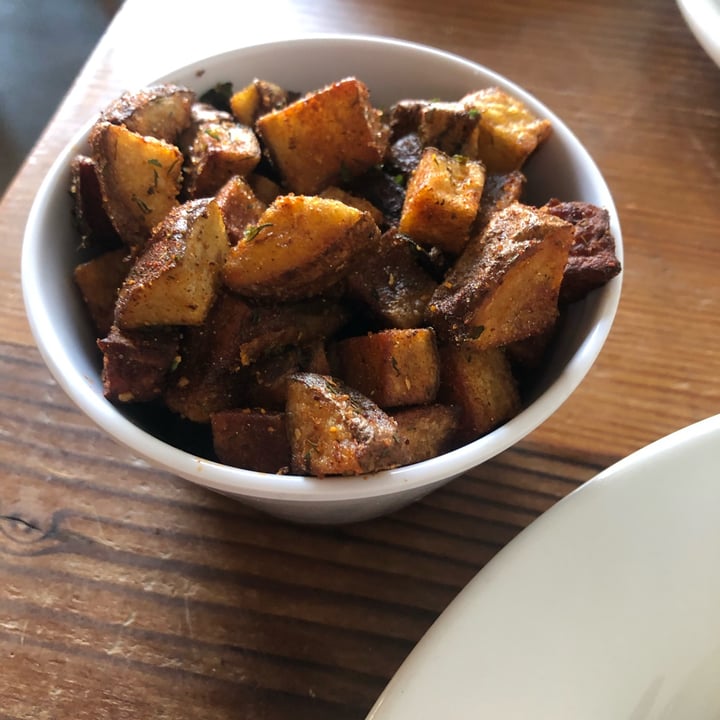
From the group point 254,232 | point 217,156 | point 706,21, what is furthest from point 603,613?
point 706,21

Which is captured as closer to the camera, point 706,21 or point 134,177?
point 134,177

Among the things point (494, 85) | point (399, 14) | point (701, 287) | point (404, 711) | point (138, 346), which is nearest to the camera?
point (404, 711)

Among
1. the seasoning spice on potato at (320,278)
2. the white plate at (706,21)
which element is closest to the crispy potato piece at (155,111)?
the seasoning spice on potato at (320,278)

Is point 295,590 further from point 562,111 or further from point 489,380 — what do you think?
point 562,111

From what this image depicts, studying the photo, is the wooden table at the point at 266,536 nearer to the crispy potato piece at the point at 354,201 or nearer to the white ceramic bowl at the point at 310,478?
the white ceramic bowl at the point at 310,478

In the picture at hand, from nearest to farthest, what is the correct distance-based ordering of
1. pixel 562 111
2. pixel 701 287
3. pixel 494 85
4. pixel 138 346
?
pixel 138 346, pixel 494 85, pixel 701 287, pixel 562 111

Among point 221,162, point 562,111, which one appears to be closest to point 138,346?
point 221,162

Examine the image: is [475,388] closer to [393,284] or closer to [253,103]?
[393,284]
